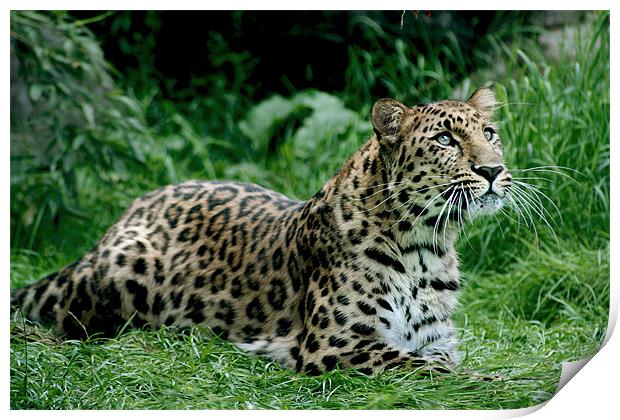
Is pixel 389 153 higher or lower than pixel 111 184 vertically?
higher

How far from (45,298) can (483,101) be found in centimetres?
278

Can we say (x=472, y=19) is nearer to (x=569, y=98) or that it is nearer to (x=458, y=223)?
(x=569, y=98)

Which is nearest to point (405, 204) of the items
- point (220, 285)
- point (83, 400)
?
point (220, 285)

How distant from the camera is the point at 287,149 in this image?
8406 mm

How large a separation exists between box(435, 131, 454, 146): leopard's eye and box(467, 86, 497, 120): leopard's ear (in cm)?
35

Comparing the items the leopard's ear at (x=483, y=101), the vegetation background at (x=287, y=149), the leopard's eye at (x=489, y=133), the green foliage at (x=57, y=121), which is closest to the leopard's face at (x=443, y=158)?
the leopard's eye at (x=489, y=133)

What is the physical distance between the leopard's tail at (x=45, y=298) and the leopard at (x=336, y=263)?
0.04ft

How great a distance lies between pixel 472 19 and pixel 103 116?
3094 mm

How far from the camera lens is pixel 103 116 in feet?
25.9

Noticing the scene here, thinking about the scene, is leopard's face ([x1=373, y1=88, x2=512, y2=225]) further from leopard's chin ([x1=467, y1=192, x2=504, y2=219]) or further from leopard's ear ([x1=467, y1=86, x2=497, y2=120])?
leopard's ear ([x1=467, y1=86, x2=497, y2=120])

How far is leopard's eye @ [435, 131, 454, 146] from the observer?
5.26 meters

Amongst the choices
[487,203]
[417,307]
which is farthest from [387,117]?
[417,307]

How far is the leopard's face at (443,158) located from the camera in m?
5.15

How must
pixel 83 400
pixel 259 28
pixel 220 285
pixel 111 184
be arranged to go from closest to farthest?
pixel 83 400 < pixel 220 285 < pixel 111 184 < pixel 259 28
